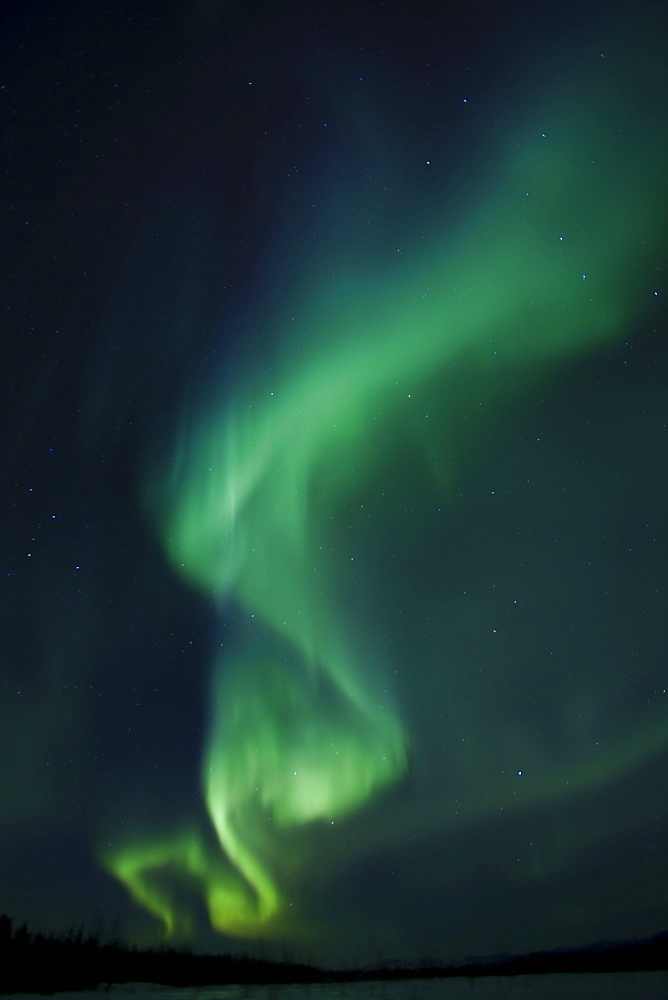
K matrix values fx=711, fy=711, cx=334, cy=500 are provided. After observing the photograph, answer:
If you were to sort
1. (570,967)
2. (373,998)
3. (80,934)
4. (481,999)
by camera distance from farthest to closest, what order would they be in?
(570,967) → (80,934) → (373,998) → (481,999)

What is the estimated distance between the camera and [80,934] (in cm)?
4597

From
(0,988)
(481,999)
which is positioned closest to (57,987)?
(0,988)

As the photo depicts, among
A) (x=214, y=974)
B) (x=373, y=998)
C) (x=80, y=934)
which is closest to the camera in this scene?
(x=373, y=998)

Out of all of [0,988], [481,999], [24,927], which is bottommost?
[481,999]

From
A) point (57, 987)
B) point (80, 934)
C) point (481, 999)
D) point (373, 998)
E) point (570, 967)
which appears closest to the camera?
point (481, 999)

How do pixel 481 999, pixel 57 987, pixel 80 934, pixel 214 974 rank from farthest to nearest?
1. pixel 214 974
2. pixel 80 934
3. pixel 57 987
4. pixel 481 999

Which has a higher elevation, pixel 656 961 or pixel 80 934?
pixel 80 934

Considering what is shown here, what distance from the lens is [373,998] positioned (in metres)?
31.1

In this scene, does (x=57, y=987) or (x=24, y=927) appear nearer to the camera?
(x=57, y=987)

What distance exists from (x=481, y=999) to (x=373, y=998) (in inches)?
267

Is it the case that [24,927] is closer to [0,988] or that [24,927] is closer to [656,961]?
[0,988]

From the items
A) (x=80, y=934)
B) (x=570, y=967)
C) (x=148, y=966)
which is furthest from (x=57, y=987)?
(x=570, y=967)

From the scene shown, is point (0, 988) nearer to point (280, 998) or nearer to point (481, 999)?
point (280, 998)

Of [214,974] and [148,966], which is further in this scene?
[214,974]
